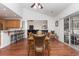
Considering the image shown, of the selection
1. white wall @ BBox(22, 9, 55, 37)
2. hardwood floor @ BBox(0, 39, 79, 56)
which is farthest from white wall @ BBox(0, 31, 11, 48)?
white wall @ BBox(22, 9, 55, 37)

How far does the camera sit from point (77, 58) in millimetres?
3754

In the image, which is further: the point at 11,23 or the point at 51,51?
the point at 11,23

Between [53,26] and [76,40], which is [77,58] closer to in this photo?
[76,40]

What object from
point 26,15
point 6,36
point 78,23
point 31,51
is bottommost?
point 31,51

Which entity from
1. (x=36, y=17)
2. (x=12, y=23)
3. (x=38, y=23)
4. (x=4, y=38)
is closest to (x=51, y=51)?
(x=4, y=38)

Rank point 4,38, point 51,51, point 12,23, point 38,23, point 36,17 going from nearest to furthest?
point 51,51 → point 4,38 → point 12,23 → point 36,17 → point 38,23

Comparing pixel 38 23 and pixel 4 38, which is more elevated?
pixel 38 23

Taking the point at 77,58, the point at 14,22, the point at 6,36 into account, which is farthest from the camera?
the point at 14,22

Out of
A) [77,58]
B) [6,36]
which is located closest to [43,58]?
[77,58]

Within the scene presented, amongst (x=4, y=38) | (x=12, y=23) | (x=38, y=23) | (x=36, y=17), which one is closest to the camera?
(x=4, y=38)

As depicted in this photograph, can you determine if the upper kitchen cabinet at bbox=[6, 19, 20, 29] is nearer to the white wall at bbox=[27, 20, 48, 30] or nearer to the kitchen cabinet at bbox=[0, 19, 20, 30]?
the kitchen cabinet at bbox=[0, 19, 20, 30]

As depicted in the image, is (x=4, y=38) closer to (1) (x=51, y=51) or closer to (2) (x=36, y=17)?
(1) (x=51, y=51)

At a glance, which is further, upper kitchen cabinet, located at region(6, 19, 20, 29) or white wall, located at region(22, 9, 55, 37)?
white wall, located at region(22, 9, 55, 37)

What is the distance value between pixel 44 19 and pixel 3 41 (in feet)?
24.0
